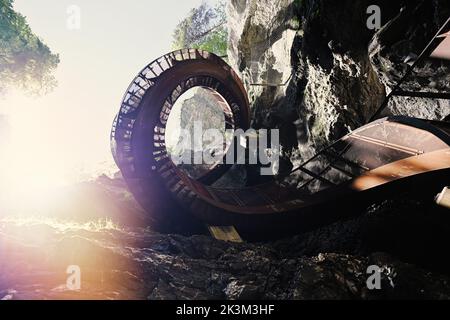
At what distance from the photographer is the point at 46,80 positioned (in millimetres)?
29328

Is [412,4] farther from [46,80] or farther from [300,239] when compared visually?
[46,80]

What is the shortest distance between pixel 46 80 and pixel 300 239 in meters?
31.4

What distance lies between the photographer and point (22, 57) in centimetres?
2572

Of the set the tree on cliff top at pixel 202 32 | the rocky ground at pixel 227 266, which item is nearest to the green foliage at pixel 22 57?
the tree on cliff top at pixel 202 32

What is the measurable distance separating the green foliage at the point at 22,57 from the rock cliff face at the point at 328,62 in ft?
66.0

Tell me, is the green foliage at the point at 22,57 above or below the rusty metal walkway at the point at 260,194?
above

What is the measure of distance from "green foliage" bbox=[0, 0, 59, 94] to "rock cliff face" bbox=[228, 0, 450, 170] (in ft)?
66.0

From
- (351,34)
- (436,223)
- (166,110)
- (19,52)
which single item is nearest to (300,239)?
(436,223)

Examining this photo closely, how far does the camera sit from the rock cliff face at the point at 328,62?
699cm

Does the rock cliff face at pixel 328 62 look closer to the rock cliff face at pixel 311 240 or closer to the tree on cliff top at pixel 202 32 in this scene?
the rock cliff face at pixel 311 240

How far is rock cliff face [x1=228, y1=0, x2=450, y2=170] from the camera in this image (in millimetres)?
6988

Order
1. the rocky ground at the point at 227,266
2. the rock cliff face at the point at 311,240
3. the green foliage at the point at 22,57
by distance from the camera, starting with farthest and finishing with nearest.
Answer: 1. the green foliage at the point at 22,57
2. the rock cliff face at the point at 311,240
3. the rocky ground at the point at 227,266

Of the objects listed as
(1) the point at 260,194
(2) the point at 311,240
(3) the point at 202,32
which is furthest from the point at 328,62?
(3) the point at 202,32

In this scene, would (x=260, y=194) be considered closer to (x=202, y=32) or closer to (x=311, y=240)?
(x=311, y=240)
